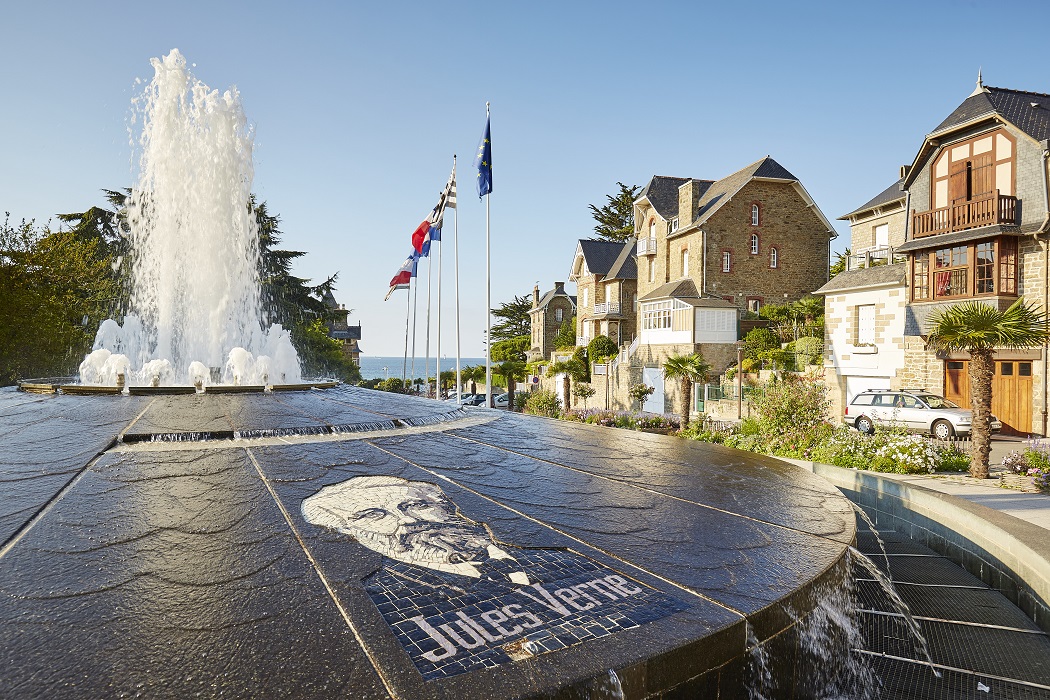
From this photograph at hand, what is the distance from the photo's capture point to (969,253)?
22969 millimetres

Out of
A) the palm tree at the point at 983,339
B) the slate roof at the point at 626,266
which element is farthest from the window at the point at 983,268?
the slate roof at the point at 626,266

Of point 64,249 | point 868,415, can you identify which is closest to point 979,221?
point 868,415

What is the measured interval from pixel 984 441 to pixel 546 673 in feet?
41.7

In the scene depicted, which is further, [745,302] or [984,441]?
[745,302]

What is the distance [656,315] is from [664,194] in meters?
11.0

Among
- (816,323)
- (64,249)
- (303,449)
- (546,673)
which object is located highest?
(64,249)

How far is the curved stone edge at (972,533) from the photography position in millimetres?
4844

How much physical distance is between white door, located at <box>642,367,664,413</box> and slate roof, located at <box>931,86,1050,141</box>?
57.0 ft

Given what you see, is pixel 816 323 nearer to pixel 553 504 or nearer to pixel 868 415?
pixel 868 415

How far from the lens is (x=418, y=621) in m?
2.59

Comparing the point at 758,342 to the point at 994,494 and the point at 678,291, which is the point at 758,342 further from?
the point at 994,494

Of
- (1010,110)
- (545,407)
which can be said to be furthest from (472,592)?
(1010,110)

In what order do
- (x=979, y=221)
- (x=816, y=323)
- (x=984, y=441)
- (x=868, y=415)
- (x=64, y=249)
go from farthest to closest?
(x=816, y=323) < (x=64, y=249) < (x=979, y=221) < (x=868, y=415) < (x=984, y=441)

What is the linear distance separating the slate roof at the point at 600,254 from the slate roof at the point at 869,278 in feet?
70.3
